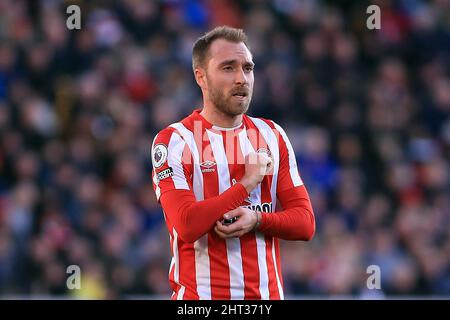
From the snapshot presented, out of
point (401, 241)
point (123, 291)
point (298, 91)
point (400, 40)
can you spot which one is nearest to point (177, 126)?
point (123, 291)

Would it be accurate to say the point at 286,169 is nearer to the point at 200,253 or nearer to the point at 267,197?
the point at 267,197

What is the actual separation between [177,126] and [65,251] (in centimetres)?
527

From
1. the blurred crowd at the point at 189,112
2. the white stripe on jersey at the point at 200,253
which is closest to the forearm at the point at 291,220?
the white stripe on jersey at the point at 200,253

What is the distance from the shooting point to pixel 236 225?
400 cm

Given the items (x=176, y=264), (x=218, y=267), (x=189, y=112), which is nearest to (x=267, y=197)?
(x=218, y=267)

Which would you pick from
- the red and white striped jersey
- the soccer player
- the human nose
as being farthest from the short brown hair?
the red and white striped jersey

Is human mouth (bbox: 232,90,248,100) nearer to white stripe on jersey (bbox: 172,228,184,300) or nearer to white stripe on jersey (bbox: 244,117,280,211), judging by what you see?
white stripe on jersey (bbox: 244,117,280,211)

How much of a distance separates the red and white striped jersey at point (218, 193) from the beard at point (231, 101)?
0.36 feet

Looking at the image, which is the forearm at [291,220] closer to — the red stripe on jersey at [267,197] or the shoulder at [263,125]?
the red stripe on jersey at [267,197]

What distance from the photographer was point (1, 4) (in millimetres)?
11703

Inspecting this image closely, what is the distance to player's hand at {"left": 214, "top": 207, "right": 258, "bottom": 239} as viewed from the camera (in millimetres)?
3996

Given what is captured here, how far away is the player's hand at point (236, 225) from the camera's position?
3996 millimetres

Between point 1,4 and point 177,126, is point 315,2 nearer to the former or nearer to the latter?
point 1,4

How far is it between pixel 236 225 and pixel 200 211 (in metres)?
0.17
